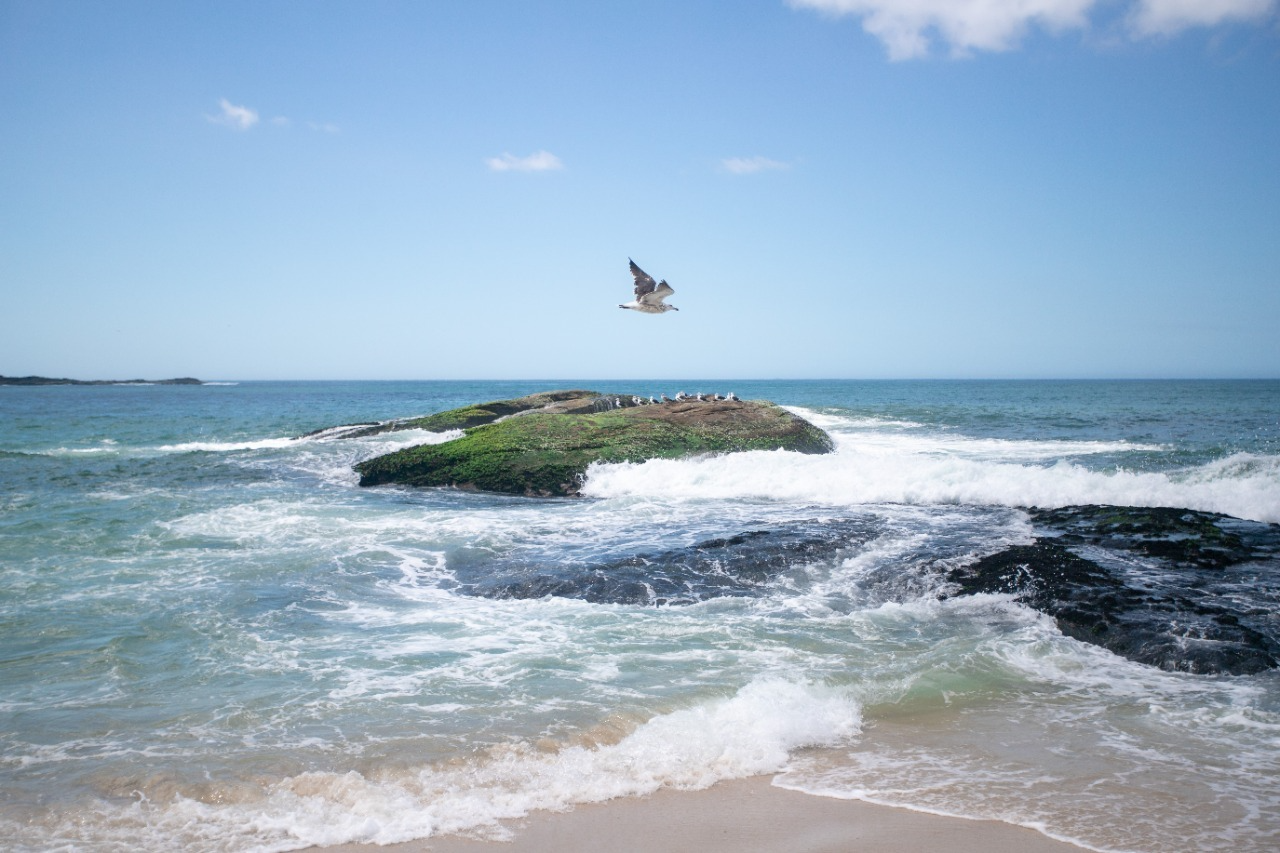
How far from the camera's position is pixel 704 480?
14.7 meters

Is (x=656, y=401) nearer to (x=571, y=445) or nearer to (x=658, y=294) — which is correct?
(x=571, y=445)

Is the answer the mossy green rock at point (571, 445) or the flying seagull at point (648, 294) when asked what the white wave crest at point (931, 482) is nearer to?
the mossy green rock at point (571, 445)

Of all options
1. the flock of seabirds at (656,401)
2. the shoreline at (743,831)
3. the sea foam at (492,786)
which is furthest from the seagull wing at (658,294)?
the shoreline at (743,831)

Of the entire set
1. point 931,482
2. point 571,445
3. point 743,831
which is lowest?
point 743,831

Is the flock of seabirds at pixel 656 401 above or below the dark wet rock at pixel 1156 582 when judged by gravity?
above

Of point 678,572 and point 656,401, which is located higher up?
point 656,401

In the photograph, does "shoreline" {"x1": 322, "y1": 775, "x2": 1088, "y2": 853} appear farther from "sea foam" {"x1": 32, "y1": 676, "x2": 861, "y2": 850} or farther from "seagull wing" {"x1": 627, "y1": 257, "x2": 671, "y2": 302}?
"seagull wing" {"x1": 627, "y1": 257, "x2": 671, "y2": 302}

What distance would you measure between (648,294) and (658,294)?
18 cm

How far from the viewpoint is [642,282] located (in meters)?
13.1

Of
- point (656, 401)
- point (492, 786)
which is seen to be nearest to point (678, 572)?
point (492, 786)

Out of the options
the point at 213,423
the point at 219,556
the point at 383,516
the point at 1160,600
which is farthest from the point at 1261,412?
the point at 213,423

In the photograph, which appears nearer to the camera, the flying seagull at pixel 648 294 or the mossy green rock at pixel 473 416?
the flying seagull at pixel 648 294

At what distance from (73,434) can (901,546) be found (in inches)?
1391

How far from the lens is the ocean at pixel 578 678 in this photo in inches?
171
